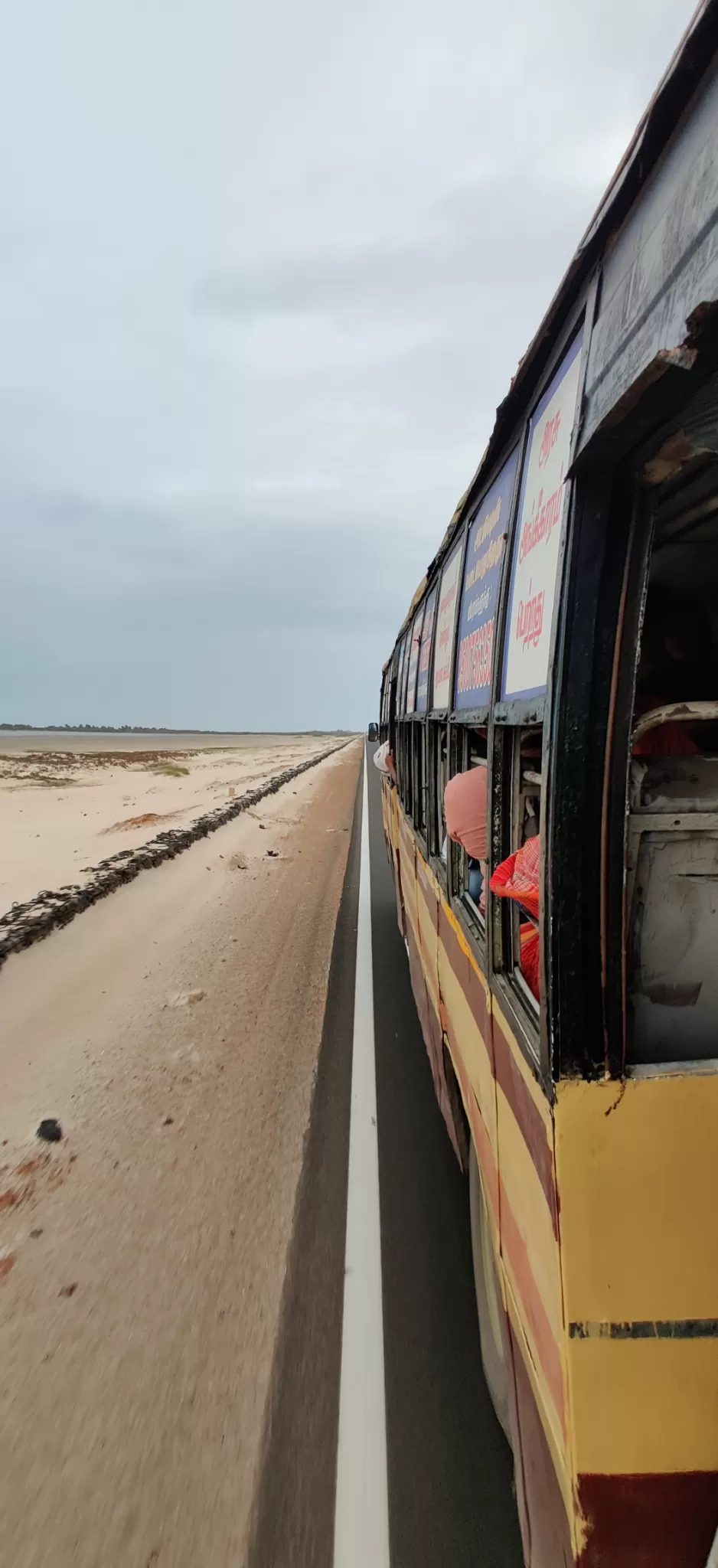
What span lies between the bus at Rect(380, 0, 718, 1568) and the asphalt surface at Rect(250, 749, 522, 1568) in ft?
1.73

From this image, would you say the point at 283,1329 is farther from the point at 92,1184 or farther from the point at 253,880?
the point at 253,880

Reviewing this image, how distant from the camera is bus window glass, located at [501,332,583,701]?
5.16 feet

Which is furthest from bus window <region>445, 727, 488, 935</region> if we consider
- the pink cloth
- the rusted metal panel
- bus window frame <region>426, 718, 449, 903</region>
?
the rusted metal panel

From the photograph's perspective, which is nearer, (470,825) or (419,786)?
(470,825)

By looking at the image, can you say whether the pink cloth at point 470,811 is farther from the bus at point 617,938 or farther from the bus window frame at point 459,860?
the bus at point 617,938

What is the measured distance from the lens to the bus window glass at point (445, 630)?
3322mm

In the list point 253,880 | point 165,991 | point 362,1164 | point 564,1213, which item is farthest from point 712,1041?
point 253,880

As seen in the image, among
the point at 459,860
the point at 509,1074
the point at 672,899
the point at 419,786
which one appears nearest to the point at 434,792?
the point at 459,860

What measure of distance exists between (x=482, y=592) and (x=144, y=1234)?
3266 mm

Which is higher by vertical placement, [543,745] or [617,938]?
[543,745]

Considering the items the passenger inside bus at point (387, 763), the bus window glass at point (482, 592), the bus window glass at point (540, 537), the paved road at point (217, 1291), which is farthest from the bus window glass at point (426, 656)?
the passenger inside bus at point (387, 763)

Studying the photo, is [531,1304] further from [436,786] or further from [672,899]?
[436,786]

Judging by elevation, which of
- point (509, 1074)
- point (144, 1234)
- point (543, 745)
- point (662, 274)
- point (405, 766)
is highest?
point (662, 274)

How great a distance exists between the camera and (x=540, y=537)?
1.78 metres
